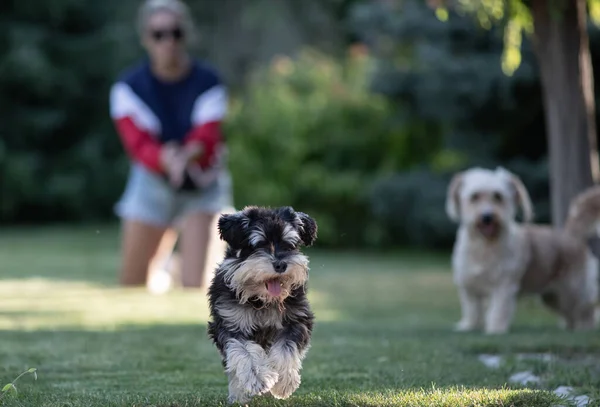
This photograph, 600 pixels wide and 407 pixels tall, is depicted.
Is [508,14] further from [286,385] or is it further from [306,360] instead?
[286,385]

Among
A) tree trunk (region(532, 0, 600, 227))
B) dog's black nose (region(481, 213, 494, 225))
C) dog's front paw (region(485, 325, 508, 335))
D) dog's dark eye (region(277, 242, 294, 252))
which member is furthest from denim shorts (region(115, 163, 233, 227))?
dog's dark eye (region(277, 242, 294, 252))

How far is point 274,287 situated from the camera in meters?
5.34

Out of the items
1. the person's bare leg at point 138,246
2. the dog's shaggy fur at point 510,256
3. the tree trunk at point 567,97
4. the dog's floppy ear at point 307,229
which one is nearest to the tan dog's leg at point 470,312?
the dog's shaggy fur at point 510,256

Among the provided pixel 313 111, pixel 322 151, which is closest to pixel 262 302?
pixel 313 111

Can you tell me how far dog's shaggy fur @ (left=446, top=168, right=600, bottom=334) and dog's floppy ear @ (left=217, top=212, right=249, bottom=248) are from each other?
Answer: 15.4 feet

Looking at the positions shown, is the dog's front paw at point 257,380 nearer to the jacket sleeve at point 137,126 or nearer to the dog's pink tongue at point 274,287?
the dog's pink tongue at point 274,287

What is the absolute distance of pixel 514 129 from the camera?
18703mm

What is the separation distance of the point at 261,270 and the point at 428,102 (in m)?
14.2

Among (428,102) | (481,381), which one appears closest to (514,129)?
(428,102)

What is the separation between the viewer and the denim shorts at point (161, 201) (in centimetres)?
1290

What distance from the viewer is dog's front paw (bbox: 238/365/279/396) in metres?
5.15

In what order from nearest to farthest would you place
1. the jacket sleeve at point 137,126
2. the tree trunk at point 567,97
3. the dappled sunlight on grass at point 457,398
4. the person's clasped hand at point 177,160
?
the dappled sunlight on grass at point 457,398 → the tree trunk at point 567,97 → the person's clasped hand at point 177,160 → the jacket sleeve at point 137,126

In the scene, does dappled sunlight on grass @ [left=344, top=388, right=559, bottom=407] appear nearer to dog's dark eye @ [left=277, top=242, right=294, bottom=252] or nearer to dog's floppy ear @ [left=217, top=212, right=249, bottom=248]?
dog's dark eye @ [left=277, top=242, right=294, bottom=252]

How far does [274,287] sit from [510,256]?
5.01 metres
